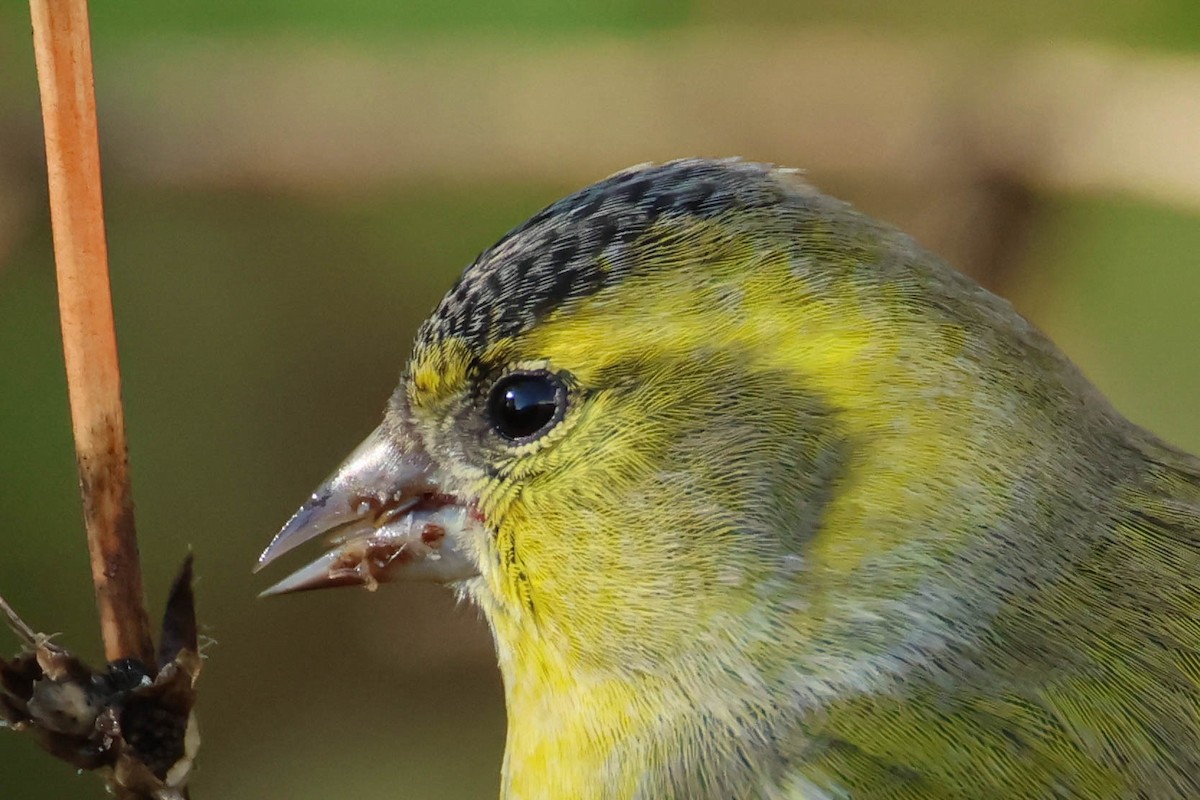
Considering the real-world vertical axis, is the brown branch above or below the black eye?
above

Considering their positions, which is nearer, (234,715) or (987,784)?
(987,784)

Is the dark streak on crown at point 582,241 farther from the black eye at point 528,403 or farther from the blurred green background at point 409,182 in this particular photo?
the blurred green background at point 409,182

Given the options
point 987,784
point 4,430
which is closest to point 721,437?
point 987,784

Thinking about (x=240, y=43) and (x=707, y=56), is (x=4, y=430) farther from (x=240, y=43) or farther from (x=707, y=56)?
(x=707, y=56)

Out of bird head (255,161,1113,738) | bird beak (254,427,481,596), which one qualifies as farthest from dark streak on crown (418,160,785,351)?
bird beak (254,427,481,596)

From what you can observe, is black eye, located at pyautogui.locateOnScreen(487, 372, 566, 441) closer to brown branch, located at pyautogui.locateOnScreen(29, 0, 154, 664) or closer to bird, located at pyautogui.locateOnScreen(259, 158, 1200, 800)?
bird, located at pyautogui.locateOnScreen(259, 158, 1200, 800)

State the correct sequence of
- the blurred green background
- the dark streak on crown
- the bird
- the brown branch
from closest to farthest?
the brown branch → the bird → the dark streak on crown → the blurred green background

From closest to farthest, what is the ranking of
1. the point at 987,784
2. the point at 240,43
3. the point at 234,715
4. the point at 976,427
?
the point at 987,784, the point at 976,427, the point at 240,43, the point at 234,715
